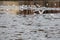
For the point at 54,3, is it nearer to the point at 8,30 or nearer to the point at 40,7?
the point at 40,7

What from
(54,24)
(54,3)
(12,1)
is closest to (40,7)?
(54,3)

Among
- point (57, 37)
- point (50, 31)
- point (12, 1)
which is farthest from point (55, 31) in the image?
point (12, 1)

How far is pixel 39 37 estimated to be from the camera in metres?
2.76

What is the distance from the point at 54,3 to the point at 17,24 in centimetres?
329

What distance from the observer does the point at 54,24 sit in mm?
3689

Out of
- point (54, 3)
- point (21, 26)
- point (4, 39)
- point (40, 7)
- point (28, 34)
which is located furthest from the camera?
point (54, 3)

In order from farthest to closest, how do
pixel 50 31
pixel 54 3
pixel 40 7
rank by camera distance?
pixel 54 3
pixel 40 7
pixel 50 31

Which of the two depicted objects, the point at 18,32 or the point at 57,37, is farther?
the point at 18,32

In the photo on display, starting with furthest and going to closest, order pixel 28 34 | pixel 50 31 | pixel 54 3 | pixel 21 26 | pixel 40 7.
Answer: pixel 54 3
pixel 40 7
pixel 21 26
pixel 50 31
pixel 28 34

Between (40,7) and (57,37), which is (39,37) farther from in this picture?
(40,7)

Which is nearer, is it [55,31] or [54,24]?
[55,31]

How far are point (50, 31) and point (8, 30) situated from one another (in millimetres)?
679

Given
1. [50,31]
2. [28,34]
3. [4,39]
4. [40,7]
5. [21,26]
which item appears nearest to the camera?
[4,39]

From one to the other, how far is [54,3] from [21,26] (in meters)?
3.43
